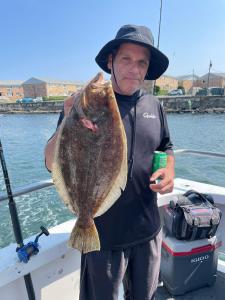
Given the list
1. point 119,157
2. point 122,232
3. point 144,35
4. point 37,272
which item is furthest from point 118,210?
point 144,35

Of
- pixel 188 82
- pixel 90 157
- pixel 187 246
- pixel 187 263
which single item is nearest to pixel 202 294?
pixel 187 263

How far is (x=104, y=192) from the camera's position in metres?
1.64

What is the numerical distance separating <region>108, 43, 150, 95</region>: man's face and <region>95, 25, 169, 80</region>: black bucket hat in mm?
56

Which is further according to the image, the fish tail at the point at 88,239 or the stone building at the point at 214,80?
the stone building at the point at 214,80

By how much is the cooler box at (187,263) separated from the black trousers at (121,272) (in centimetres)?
72

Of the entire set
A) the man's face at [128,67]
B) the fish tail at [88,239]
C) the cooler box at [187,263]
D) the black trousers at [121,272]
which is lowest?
the cooler box at [187,263]

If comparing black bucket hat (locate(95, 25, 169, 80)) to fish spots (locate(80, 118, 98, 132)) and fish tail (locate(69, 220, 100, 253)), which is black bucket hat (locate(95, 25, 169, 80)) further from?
fish tail (locate(69, 220, 100, 253))

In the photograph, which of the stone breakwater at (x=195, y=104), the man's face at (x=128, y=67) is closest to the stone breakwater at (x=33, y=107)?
the stone breakwater at (x=195, y=104)

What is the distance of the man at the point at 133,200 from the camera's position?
6.08 feet

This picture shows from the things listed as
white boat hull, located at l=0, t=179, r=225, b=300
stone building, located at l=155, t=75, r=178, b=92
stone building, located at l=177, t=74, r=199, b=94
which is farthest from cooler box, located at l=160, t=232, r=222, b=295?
stone building, located at l=177, t=74, r=199, b=94

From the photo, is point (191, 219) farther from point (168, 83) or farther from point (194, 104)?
point (168, 83)

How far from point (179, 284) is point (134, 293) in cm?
100

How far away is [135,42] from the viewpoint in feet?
6.23

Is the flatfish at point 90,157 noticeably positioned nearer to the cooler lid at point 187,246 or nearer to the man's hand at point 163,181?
the man's hand at point 163,181
